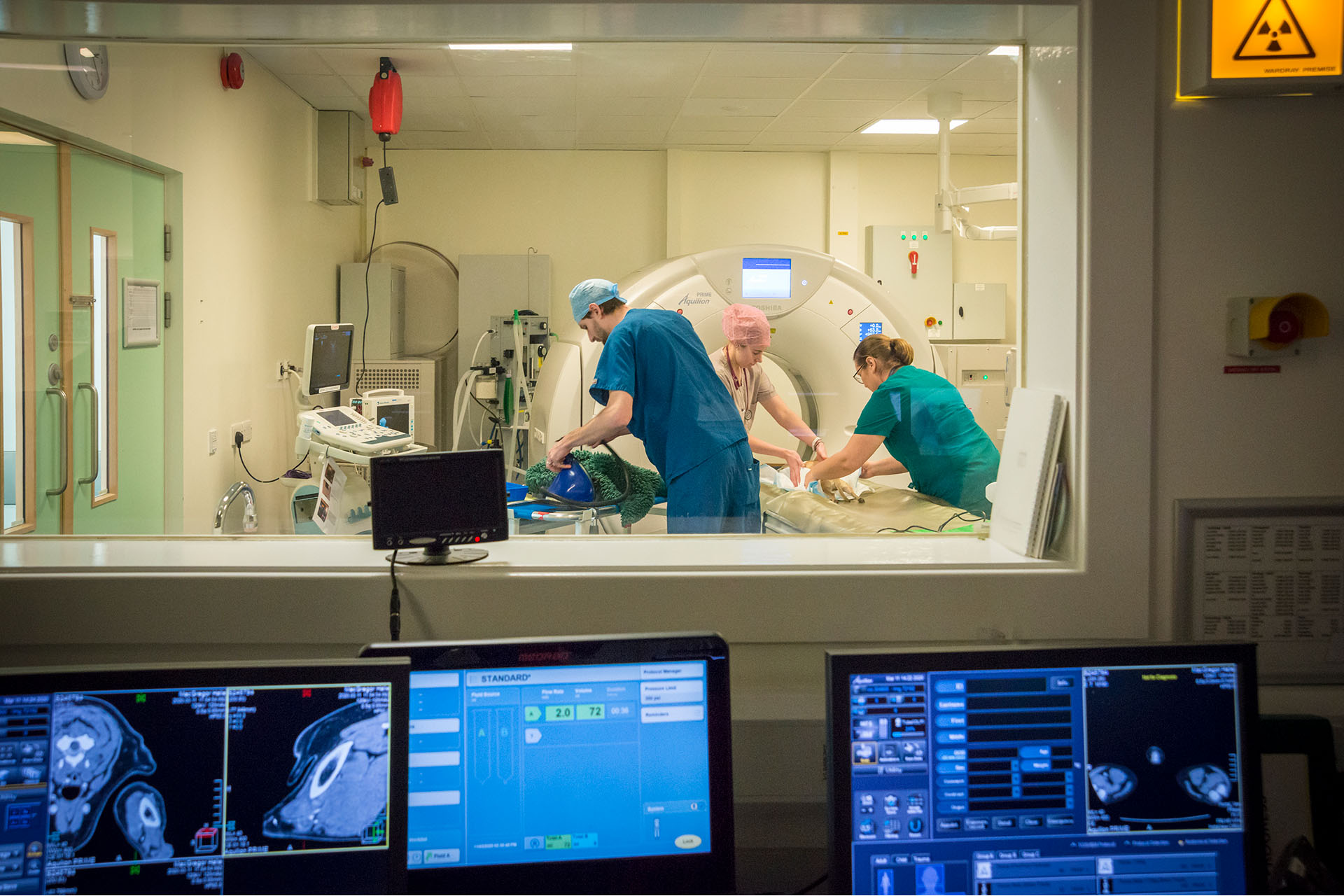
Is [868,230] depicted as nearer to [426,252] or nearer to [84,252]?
[426,252]

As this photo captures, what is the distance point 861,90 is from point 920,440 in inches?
88.7

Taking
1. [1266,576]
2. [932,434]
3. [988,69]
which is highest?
[988,69]

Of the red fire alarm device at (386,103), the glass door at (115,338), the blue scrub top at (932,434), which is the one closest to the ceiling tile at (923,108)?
the blue scrub top at (932,434)

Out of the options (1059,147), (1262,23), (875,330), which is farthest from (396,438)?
(1262,23)

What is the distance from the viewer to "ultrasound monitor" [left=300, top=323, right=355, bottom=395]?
13.6ft

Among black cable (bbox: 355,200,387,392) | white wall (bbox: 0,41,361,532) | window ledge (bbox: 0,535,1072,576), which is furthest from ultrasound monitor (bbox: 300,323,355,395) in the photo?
window ledge (bbox: 0,535,1072,576)

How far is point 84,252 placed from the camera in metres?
3.14

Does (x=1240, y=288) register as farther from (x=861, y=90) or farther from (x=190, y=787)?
(x=861, y=90)

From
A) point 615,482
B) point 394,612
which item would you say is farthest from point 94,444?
point 394,612

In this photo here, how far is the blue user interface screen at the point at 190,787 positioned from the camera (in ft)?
2.91

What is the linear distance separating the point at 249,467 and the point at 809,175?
3.14 meters

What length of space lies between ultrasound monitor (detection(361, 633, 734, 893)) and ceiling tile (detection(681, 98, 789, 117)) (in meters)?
3.96

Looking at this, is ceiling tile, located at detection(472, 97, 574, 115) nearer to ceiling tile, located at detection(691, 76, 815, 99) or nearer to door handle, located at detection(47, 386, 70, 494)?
ceiling tile, located at detection(691, 76, 815, 99)

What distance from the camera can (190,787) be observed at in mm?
899
